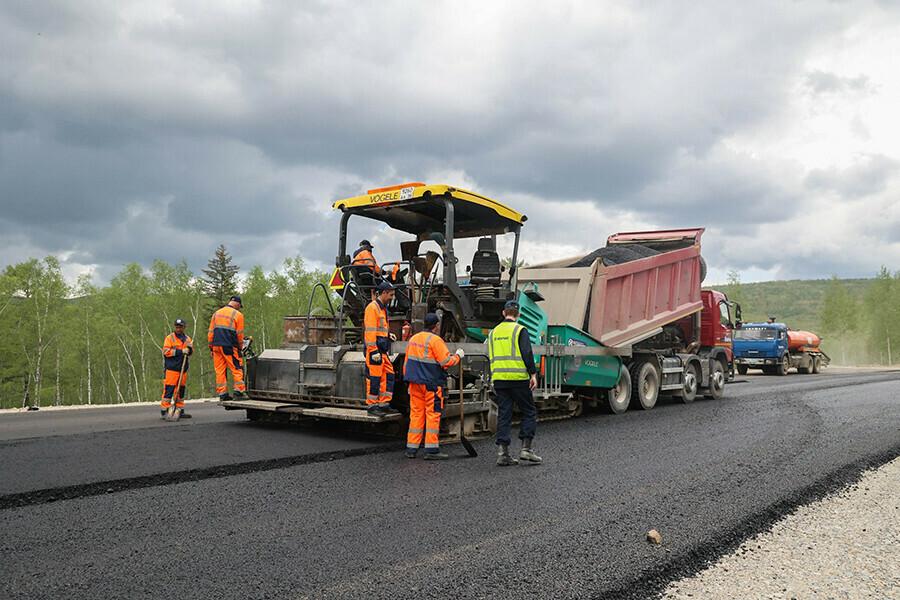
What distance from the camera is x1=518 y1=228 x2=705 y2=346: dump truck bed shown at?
8.99 m

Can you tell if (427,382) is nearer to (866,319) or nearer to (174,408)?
(174,408)

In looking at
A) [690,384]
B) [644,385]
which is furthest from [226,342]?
[690,384]

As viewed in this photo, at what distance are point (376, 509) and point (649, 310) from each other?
7416 mm

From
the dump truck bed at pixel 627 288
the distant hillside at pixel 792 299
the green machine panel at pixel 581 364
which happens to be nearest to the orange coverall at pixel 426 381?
the green machine panel at pixel 581 364

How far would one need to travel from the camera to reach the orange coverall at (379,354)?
6.42 meters

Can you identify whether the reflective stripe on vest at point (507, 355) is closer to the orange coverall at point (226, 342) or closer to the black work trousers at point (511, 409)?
the black work trousers at point (511, 409)

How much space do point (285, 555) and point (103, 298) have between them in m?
37.2

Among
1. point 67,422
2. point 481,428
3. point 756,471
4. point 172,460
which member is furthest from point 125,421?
point 756,471

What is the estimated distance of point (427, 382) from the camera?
19.7ft

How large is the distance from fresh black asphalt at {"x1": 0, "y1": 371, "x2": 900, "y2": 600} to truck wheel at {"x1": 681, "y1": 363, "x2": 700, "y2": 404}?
415cm

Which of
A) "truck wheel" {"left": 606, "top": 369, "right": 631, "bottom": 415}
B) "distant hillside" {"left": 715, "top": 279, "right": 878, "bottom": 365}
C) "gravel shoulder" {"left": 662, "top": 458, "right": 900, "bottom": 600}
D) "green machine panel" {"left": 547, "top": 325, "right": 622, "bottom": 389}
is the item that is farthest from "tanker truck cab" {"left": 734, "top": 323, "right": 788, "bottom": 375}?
"distant hillside" {"left": 715, "top": 279, "right": 878, "bottom": 365}

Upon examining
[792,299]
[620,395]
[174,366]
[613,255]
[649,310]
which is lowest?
[620,395]

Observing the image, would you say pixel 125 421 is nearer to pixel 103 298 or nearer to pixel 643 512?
pixel 643 512

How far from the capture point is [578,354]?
28.5 feet
